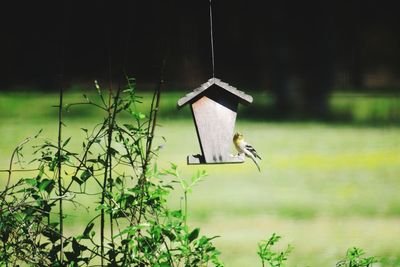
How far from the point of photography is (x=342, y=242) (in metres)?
7.05

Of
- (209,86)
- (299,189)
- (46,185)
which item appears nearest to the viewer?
(46,185)

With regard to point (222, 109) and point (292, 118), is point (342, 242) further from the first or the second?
point (292, 118)

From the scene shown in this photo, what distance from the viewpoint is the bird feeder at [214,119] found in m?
3.57

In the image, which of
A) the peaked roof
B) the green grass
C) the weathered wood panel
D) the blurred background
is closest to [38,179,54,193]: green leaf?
the green grass

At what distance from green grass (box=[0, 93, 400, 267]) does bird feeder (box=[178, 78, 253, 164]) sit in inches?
8.9

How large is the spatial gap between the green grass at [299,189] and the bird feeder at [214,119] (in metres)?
0.23

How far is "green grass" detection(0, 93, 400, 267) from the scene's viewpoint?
7023 millimetres

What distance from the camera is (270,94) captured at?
24.9 meters

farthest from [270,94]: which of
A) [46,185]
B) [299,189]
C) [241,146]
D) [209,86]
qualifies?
[46,185]

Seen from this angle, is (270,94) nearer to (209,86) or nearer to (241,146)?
(241,146)

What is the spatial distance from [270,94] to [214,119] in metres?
21.4

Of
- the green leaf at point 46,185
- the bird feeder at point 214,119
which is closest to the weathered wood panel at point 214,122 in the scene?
the bird feeder at point 214,119

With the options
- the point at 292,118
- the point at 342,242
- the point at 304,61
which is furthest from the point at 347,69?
the point at 342,242

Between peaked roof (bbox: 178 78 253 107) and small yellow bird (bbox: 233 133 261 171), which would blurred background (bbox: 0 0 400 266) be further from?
peaked roof (bbox: 178 78 253 107)
